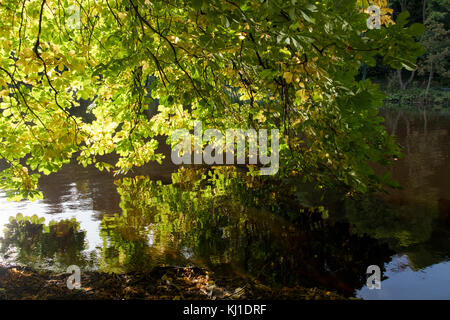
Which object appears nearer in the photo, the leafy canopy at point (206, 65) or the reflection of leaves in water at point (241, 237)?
the leafy canopy at point (206, 65)

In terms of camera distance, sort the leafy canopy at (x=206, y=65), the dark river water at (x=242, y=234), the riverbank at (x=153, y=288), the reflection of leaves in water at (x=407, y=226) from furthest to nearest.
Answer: the reflection of leaves in water at (x=407, y=226)
the dark river water at (x=242, y=234)
the riverbank at (x=153, y=288)
the leafy canopy at (x=206, y=65)

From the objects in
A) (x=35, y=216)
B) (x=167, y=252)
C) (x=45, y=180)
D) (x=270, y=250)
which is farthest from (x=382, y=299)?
(x=45, y=180)

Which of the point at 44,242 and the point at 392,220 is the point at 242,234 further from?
the point at 44,242

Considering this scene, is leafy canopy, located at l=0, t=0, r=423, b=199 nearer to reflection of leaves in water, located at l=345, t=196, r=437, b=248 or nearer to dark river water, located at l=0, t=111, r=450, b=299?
dark river water, located at l=0, t=111, r=450, b=299

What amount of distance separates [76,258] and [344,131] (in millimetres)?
4572

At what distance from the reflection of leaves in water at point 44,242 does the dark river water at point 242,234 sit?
0.02 metres

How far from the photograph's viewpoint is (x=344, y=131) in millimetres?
3871

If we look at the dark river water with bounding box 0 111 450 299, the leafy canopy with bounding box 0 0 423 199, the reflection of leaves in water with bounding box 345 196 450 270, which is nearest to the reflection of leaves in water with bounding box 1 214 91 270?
the dark river water with bounding box 0 111 450 299

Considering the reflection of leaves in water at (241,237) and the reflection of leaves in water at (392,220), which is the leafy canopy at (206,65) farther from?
the reflection of leaves in water at (392,220)

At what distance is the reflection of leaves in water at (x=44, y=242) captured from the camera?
577 cm

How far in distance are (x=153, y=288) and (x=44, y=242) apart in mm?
3265

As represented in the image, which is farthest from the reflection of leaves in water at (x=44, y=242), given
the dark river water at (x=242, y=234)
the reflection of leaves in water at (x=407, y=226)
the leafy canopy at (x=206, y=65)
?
the reflection of leaves in water at (x=407, y=226)

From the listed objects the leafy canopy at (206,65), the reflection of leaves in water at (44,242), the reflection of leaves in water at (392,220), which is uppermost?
the leafy canopy at (206,65)

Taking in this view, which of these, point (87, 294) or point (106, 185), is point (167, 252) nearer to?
point (87, 294)
